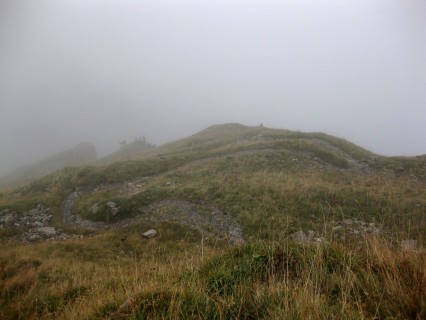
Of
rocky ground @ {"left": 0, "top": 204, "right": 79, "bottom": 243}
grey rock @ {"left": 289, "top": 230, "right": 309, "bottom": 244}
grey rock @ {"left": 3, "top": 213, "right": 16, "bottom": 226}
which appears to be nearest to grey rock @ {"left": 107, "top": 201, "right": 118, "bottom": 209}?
rocky ground @ {"left": 0, "top": 204, "right": 79, "bottom": 243}

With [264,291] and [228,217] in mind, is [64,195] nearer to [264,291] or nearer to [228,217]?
[228,217]

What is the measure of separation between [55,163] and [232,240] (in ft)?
300

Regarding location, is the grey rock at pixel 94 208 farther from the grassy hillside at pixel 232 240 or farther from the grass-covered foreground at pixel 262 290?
the grass-covered foreground at pixel 262 290

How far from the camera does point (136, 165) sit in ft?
111

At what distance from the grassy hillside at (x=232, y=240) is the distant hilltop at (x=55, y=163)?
57.6 m

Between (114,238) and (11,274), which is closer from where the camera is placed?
(11,274)

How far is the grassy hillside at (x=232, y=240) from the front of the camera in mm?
4160

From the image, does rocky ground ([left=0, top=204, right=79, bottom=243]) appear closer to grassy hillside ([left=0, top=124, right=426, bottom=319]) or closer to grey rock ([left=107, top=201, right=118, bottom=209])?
grassy hillside ([left=0, top=124, right=426, bottom=319])

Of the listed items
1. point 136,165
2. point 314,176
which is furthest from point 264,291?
point 136,165

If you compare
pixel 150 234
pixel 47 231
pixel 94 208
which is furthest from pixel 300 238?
pixel 47 231

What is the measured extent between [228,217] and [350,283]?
47.8 ft

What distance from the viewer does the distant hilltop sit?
7847 cm

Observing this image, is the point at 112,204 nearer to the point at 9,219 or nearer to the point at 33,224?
the point at 33,224

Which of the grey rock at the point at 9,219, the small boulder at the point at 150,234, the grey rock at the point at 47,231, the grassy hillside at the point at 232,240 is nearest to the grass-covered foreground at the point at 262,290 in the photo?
the grassy hillside at the point at 232,240
